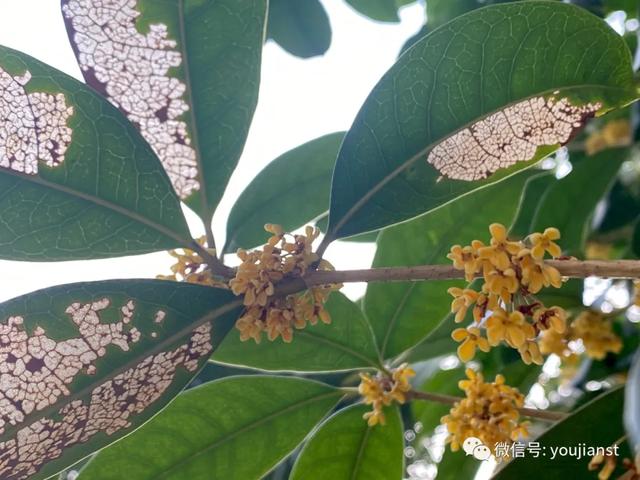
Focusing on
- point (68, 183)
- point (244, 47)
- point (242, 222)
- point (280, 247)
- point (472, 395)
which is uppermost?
point (244, 47)

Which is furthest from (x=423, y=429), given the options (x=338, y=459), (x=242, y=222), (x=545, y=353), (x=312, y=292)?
(x=312, y=292)

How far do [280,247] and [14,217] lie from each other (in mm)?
443

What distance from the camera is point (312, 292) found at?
120 centimetres

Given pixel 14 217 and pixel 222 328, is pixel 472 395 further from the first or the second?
pixel 14 217

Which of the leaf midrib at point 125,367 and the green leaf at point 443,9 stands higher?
the green leaf at point 443,9

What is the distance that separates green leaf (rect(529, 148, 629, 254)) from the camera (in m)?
2.15

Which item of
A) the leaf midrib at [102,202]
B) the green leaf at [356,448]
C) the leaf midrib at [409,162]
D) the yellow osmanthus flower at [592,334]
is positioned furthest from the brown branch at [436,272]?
the yellow osmanthus flower at [592,334]

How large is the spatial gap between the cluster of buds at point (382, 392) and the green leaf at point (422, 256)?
5.2 inches

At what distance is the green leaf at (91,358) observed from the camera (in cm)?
111

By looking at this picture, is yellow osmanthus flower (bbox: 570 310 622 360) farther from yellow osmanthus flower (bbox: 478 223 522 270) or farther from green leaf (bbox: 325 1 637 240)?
yellow osmanthus flower (bbox: 478 223 522 270)

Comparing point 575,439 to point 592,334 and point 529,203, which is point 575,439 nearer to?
point 592,334

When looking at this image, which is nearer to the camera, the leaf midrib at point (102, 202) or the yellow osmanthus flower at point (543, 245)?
the yellow osmanthus flower at point (543, 245)

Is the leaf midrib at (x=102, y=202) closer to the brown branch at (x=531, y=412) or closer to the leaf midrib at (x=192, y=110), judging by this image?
the leaf midrib at (x=192, y=110)

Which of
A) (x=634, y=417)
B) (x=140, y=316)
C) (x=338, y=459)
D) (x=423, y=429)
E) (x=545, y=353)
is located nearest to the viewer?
(x=634, y=417)
